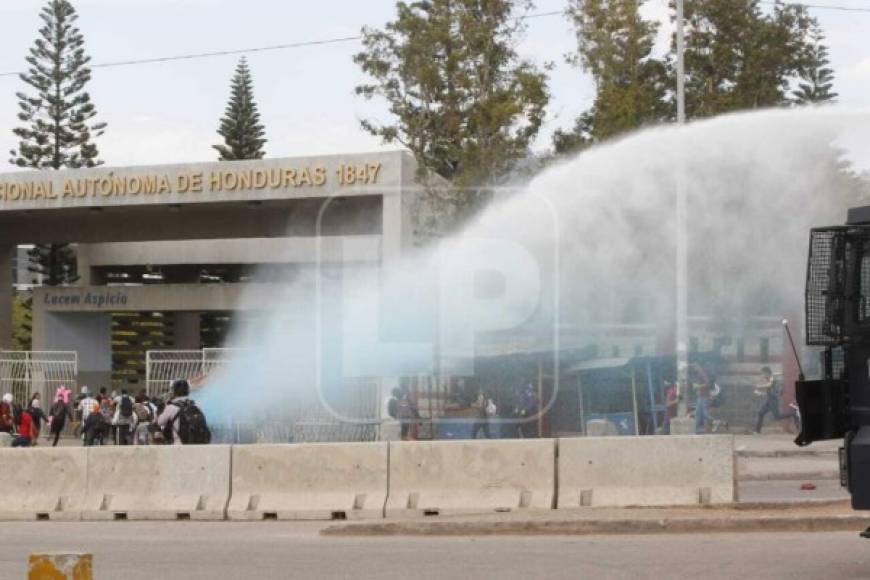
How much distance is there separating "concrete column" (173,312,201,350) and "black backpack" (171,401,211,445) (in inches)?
1116

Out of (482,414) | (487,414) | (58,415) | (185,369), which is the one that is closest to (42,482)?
(482,414)

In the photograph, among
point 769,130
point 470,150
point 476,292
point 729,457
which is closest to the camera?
point 729,457

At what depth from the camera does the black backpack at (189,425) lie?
16266 millimetres

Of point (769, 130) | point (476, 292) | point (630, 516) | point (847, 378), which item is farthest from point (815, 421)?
point (476, 292)

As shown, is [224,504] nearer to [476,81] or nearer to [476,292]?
[476,292]

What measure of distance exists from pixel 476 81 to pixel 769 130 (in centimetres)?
991

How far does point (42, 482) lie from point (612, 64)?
19783 millimetres

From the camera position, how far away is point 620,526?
11.7 metres

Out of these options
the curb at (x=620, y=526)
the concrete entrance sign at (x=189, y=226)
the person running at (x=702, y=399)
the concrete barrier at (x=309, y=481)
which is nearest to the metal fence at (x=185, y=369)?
the concrete entrance sign at (x=189, y=226)

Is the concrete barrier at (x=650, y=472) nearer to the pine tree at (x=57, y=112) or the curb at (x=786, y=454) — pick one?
the curb at (x=786, y=454)

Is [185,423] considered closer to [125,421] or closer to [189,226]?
A: [125,421]

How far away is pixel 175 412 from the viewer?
16344 millimetres

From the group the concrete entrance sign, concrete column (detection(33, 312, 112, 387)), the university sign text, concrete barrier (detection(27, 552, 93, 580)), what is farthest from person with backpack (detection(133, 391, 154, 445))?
concrete barrier (detection(27, 552, 93, 580))

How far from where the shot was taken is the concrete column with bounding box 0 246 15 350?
37594mm
